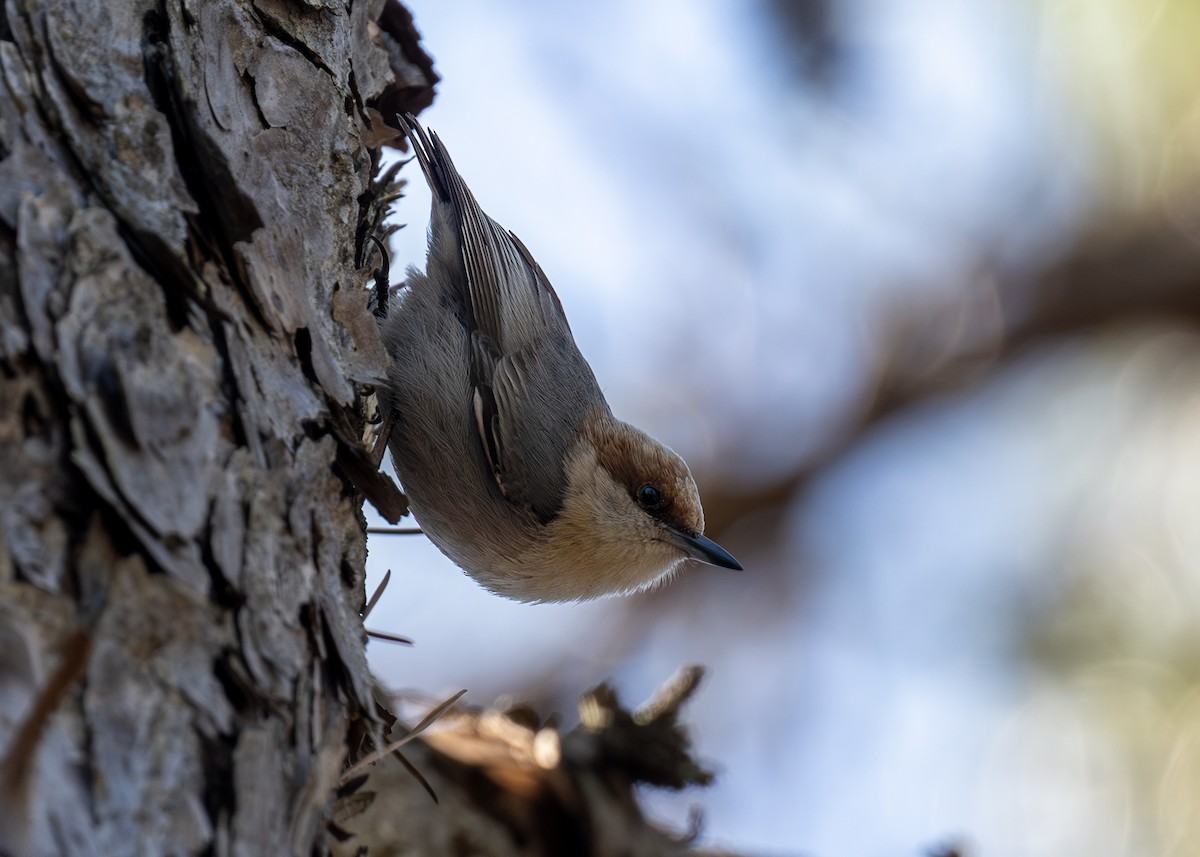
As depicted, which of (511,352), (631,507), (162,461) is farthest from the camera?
(631,507)

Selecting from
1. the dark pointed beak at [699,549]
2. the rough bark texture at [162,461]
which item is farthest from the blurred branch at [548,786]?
the rough bark texture at [162,461]

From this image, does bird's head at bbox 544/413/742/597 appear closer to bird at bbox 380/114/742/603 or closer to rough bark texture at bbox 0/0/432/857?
bird at bbox 380/114/742/603

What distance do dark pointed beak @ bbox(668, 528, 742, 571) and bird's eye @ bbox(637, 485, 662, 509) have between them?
9 centimetres

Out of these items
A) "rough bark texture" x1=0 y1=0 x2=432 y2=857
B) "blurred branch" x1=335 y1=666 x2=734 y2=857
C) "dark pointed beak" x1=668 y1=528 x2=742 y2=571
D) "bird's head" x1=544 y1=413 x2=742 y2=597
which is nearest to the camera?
"rough bark texture" x1=0 y1=0 x2=432 y2=857

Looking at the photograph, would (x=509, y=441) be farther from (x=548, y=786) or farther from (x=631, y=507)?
(x=548, y=786)

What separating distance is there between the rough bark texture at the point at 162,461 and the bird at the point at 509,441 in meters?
0.98

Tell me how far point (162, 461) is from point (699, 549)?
1988mm

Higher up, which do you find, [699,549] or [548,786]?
[699,549]

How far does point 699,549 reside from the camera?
10.2ft

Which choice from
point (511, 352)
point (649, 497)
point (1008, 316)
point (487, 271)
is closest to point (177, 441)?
point (511, 352)

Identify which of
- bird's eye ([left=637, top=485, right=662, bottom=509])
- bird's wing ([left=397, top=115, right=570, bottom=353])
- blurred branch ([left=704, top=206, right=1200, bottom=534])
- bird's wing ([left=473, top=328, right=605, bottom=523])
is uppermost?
blurred branch ([left=704, top=206, right=1200, bottom=534])

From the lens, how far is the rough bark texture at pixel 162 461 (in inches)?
47.0

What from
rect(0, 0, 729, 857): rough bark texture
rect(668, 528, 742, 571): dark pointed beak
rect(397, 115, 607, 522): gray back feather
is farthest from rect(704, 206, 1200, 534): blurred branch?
rect(0, 0, 729, 857): rough bark texture

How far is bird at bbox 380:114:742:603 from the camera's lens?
111 inches
